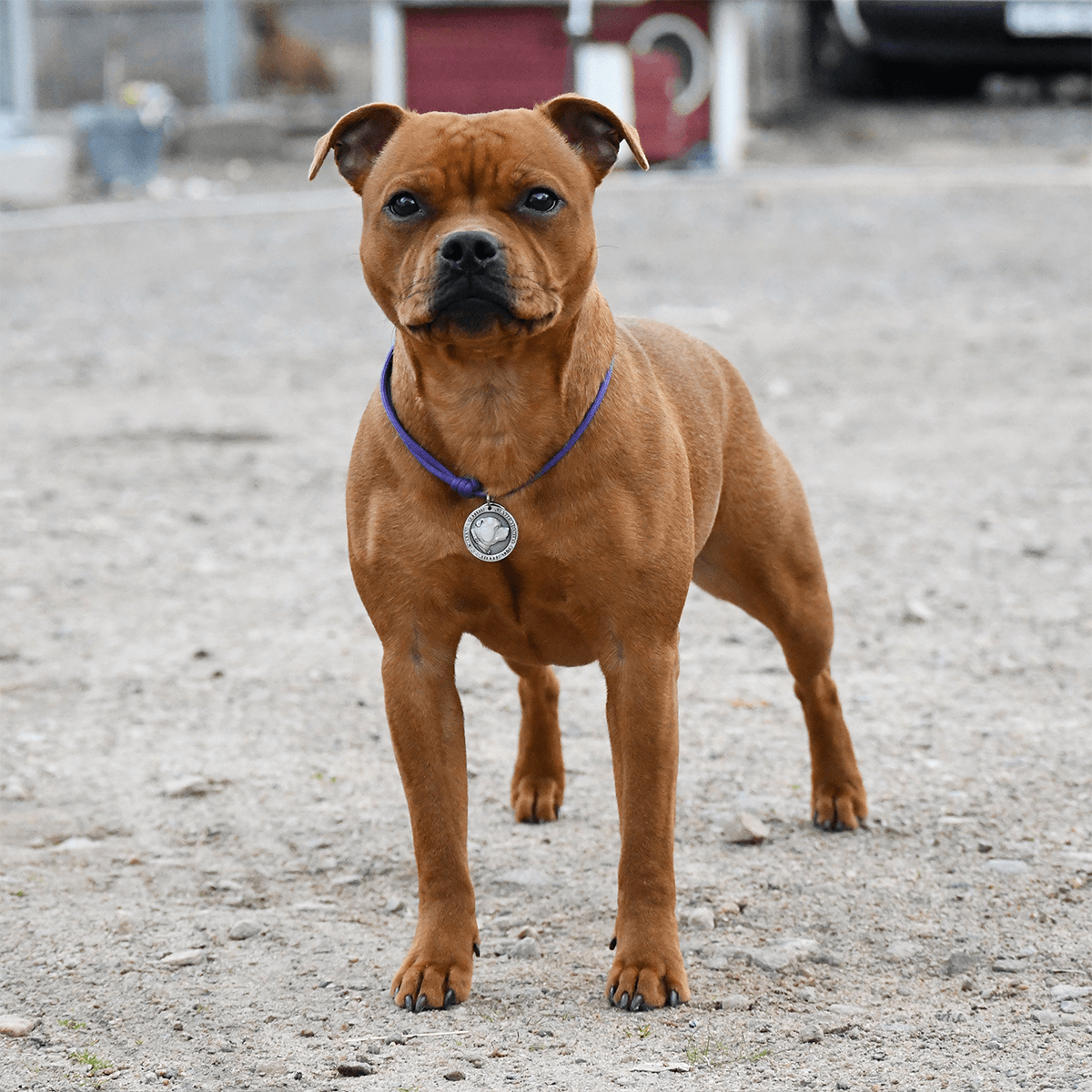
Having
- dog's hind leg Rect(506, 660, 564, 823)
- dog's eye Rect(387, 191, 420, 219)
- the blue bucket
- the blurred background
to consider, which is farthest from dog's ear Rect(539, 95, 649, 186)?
the blue bucket

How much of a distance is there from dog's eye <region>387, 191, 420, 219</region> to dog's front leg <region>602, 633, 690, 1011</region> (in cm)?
100

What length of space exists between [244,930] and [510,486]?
1322 millimetres

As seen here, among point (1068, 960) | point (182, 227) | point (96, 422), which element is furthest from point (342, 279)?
point (1068, 960)

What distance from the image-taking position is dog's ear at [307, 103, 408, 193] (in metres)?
3.35

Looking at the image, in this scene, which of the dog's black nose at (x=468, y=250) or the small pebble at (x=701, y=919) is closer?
the dog's black nose at (x=468, y=250)

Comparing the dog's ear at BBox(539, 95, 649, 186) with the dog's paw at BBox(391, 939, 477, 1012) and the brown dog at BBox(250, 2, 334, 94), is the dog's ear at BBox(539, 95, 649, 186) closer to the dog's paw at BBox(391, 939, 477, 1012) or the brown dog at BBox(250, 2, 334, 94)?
the dog's paw at BBox(391, 939, 477, 1012)

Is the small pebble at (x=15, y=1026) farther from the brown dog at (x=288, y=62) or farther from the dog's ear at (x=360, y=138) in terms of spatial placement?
the brown dog at (x=288, y=62)

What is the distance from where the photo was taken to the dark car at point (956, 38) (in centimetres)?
2147

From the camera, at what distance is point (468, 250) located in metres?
3.00

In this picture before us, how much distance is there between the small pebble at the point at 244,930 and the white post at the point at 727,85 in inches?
665

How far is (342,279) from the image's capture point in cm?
1370

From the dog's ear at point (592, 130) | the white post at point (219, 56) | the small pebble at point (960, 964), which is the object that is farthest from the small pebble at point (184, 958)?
the white post at point (219, 56)

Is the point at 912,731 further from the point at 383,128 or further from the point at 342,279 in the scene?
the point at 342,279

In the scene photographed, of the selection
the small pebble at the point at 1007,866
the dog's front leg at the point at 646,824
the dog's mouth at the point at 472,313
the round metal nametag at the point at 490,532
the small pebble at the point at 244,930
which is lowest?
the small pebble at the point at 244,930
